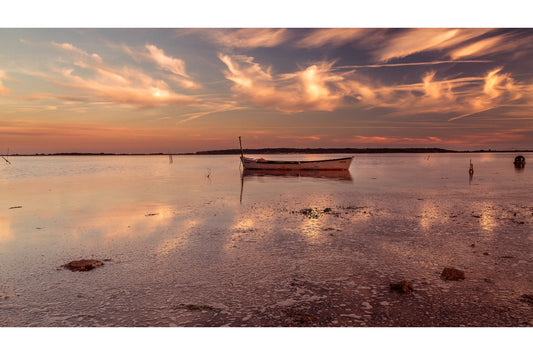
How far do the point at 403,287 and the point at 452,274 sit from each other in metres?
1.56

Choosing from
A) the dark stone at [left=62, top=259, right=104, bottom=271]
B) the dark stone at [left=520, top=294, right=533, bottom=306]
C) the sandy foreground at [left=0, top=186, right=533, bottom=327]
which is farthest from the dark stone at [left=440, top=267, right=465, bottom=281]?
the dark stone at [left=62, top=259, right=104, bottom=271]

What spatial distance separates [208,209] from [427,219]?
10.4 meters

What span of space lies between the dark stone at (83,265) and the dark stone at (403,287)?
23.3 feet

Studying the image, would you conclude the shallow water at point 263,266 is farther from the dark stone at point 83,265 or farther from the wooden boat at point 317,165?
the wooden boat at point 317,165

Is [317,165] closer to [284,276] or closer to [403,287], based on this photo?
[284,276]

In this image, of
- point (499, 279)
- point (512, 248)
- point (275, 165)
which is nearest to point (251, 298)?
point (499, 279)

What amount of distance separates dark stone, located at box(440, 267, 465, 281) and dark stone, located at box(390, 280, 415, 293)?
1194mm

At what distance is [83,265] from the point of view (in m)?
7.95

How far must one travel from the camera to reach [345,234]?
1109cm

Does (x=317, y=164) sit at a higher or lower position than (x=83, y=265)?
higher

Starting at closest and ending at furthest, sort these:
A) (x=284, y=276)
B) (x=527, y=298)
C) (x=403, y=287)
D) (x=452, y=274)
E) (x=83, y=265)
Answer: (x=527, y=298)
(x=403, y=287)
(x=452, y=274)
(x=284, y=276)
(x=83, y=265)

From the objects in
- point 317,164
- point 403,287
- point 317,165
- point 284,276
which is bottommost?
point 284,276

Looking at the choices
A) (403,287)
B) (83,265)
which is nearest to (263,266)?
(403,287)

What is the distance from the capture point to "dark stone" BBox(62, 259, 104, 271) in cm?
787
